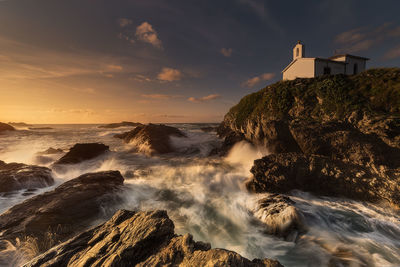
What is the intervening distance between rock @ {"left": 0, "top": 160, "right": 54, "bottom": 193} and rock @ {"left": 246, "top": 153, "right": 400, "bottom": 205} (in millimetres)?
15129

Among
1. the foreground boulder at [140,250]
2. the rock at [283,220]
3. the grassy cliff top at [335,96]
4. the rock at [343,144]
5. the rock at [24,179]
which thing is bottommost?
the rock at [283,220]

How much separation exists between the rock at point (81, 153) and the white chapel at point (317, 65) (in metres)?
30.9

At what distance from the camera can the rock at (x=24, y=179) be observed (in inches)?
397

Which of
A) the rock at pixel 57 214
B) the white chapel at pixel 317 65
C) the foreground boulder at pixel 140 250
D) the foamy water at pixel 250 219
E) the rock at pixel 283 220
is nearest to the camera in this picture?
the foreground boulder at pixel 140 250

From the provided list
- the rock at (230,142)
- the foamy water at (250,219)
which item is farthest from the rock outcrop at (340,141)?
the rock at (230,142)

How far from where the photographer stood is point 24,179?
1069cm

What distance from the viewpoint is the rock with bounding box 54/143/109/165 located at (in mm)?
17609

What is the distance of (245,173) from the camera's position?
44.0 feet

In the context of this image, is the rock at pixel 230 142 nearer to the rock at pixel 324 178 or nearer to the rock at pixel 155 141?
the rock at pixel 155 141

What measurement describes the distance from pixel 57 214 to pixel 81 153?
15.0 meters

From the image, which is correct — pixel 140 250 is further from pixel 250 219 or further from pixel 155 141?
pixel 155 141

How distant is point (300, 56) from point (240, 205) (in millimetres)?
26900

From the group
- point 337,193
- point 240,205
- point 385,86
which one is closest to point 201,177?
point 240,205

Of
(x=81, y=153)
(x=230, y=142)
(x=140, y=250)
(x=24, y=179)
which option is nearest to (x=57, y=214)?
(x=140, y=250)
